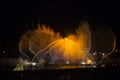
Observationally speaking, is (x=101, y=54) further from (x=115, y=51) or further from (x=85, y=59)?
(x=85, y=59)

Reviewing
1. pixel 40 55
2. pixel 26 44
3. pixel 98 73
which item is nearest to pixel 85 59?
pixel 40 55

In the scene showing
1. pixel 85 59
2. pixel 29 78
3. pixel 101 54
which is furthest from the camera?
pixel 101 54

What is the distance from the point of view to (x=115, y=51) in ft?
258

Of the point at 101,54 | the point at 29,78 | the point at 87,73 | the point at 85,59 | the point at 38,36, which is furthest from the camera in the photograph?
the point at 101,54

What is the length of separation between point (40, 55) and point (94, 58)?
1276cm

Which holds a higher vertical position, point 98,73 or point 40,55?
point 40,55

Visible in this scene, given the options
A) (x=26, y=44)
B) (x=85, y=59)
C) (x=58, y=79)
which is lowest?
(x=58, y=79)

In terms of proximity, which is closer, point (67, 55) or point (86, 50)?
point (67, 55)

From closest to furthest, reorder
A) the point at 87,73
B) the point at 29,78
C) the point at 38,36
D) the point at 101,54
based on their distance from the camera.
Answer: the point at 29,78
the point at 87,73
the point at 38,36
the point at 101,54

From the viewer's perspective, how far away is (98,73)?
35.2 m

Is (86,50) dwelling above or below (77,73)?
above

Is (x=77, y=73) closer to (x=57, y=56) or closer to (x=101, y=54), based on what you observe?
(x=57, y=56)

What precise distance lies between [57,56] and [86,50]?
7.45 m

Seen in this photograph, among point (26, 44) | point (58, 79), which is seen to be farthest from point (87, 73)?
point (26, 44)
